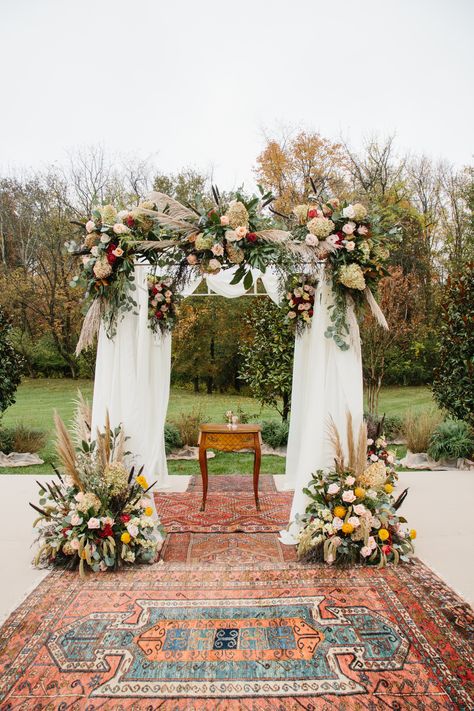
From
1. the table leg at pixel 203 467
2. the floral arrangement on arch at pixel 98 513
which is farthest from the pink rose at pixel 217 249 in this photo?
the table leg at pixel 203 467

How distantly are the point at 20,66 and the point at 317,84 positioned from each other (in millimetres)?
5969

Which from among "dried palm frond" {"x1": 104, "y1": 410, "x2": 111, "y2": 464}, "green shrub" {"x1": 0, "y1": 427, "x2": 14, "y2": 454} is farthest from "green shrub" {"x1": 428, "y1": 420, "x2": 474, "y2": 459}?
"green shrub" {"x1": 0, "y1": 427, "x2": 14, "y2": 454}

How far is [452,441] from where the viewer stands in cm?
647

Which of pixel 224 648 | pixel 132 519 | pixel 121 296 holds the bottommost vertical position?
pixel 224 648

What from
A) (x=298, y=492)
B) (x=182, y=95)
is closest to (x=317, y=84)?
(x=182, y=95)

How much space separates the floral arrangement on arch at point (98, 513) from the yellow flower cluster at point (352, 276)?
2080 mm

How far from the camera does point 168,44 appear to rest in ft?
24.7

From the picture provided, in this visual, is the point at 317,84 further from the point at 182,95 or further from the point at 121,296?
the point at 121,296

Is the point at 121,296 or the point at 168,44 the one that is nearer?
the point at 121,296

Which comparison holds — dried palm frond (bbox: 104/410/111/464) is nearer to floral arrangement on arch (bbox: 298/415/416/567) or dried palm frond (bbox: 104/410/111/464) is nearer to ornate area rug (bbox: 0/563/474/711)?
ornate area rug (bbox: 0/563/474/711)

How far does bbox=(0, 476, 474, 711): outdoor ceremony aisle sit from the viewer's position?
2.20 m

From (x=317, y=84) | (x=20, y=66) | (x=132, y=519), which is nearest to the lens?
(x=132, y=519)

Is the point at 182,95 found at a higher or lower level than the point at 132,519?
higher

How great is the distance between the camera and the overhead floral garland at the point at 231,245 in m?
3.67
